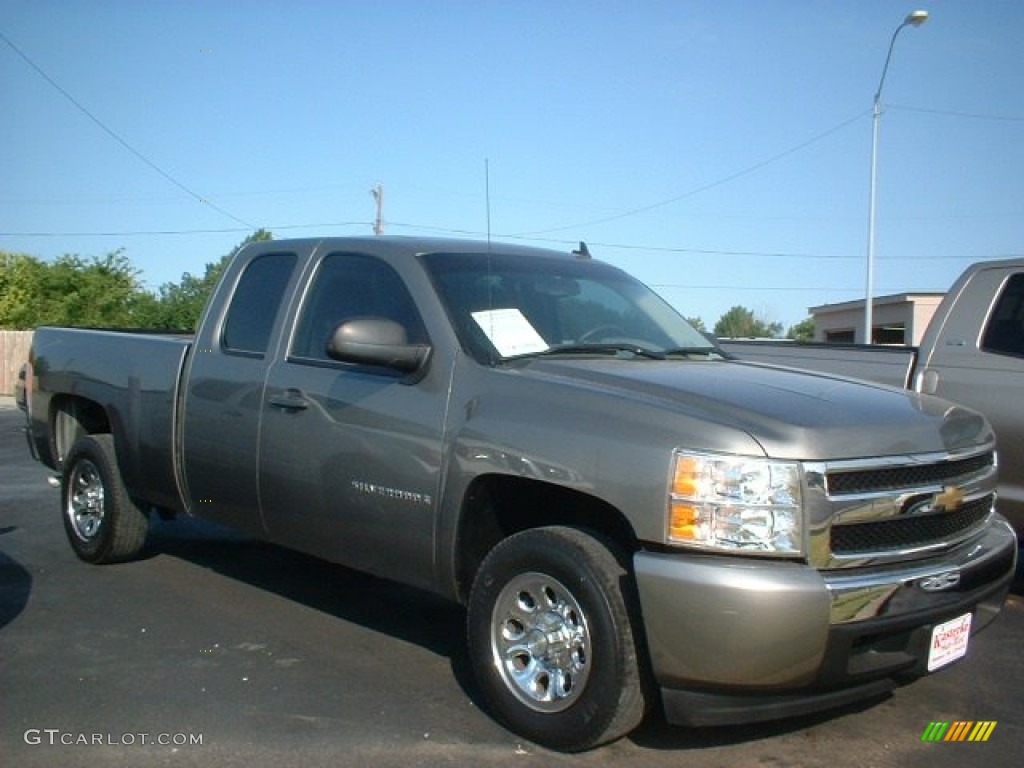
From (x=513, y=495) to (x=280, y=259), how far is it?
6.98ft

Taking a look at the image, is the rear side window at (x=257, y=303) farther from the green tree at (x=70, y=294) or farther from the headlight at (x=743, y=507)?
the green tree at (x=70, y=294)

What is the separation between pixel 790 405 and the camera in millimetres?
3736

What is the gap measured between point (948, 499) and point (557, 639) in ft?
5.01

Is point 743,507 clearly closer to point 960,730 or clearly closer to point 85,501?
point 960,730

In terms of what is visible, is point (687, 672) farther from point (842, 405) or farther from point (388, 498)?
point (388, 498)

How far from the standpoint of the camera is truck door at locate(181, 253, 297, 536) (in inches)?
203

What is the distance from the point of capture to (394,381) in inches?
176

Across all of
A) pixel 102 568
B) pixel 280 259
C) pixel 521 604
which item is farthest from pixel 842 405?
pixel 102 568

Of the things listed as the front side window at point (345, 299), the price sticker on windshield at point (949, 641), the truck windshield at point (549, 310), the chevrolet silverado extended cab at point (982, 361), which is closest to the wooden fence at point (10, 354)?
the front side window at point (345, 299)

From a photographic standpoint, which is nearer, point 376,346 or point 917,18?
point 376,346

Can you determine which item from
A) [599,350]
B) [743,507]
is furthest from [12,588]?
[743,507]

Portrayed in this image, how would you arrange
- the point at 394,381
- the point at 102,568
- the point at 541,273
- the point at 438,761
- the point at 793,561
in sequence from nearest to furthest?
the point at 793,561 < the point at 438,761 < the point at 394,381 < the point at 541,273 < the point at 102,568

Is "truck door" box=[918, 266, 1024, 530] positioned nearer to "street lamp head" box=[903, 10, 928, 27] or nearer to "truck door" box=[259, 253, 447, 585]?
"truck door" box=[259, 253, 447, 585]

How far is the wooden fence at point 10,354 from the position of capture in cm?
2591
